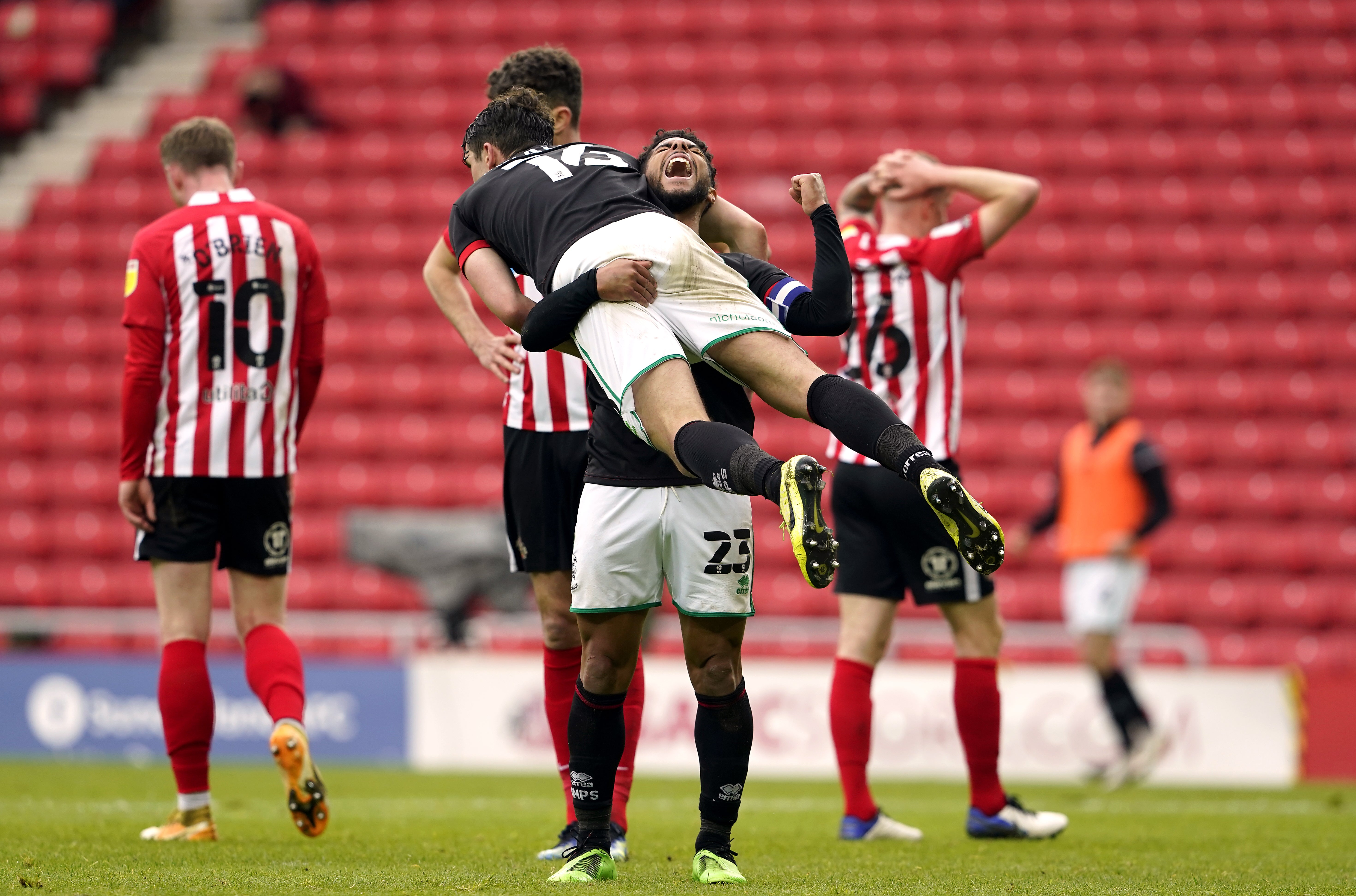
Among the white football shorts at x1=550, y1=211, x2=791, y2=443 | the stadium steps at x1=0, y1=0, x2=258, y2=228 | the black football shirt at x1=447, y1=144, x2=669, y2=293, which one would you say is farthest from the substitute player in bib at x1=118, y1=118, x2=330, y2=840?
the stadium steps at x1=0, y1=0, x2=258, y2=228

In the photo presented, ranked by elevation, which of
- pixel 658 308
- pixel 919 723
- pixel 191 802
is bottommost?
pixel 919 723

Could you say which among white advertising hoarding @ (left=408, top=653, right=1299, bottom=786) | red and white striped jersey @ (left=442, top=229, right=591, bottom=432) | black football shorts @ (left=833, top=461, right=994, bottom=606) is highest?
red and white striped jersey @ (left=442, top=229, right=591, bottom=432)

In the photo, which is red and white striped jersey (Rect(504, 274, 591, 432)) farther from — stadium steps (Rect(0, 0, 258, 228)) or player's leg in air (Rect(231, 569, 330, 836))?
stadium steps (Rect(0, 0, 258, 228))

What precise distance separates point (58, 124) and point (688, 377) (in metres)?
13.9

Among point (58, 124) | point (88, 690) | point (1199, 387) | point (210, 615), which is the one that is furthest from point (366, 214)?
point (210, 615)

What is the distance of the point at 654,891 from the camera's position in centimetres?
348

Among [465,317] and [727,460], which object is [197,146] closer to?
[465,317]

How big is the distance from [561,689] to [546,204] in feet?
4.99

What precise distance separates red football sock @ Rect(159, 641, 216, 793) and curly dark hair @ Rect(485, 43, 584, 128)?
77.3 inches

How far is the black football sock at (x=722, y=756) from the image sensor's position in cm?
367

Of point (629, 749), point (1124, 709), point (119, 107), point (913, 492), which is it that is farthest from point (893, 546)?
point (119, 107)

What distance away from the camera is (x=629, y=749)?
4465 millimetres

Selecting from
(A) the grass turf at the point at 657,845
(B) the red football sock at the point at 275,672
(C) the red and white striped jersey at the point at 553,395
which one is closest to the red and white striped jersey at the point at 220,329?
(B) the red football sock at the point at 275,672

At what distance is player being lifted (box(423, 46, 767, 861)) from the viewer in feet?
14.8
